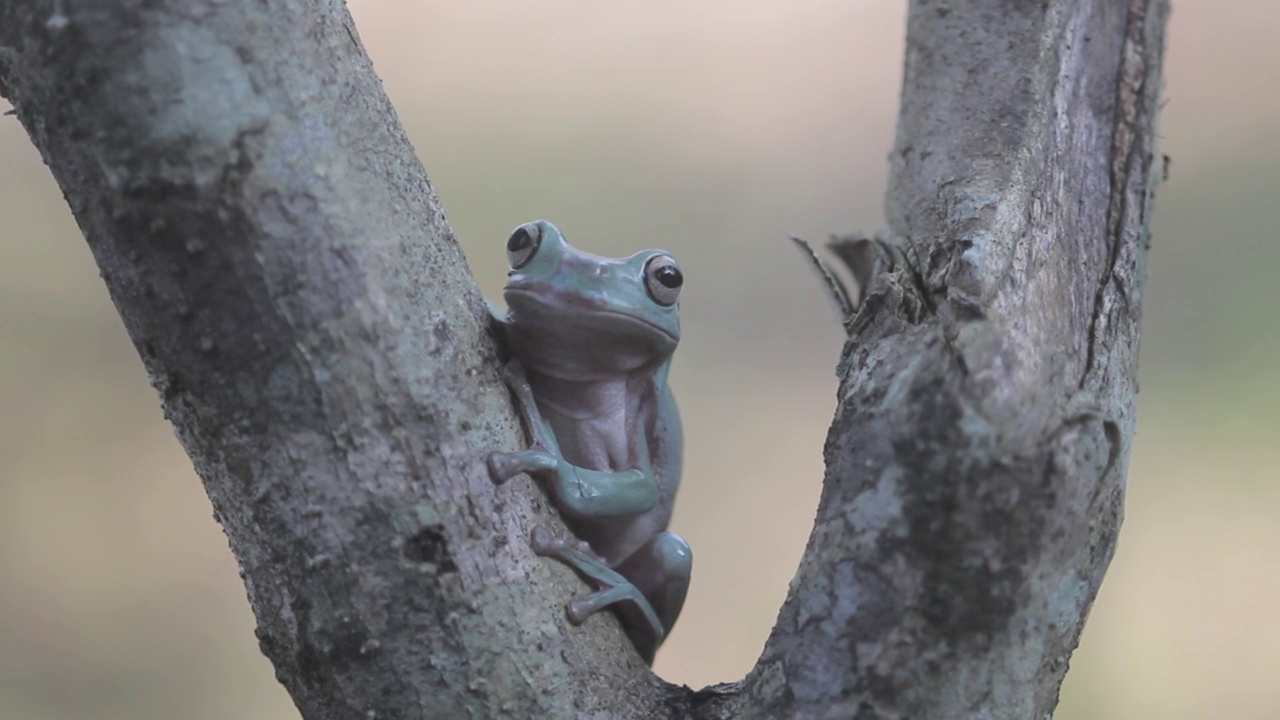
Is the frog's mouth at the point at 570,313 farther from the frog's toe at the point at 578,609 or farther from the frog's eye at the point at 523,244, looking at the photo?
the frog's toe at the point at 578,609

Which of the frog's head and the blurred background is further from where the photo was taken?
the blurred background

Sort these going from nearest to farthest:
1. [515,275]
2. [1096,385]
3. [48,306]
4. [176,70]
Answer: [176,70], [1096,385], [515,275], [48,306]

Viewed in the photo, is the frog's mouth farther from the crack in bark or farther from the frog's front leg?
the crack in bark

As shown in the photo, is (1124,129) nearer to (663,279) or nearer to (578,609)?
(663,279)

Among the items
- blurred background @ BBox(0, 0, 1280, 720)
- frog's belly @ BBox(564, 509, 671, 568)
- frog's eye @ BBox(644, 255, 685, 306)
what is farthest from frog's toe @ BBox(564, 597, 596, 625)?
blurred background @ BBox(0, 0, 1280, 720)

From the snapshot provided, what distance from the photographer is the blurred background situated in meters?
2.83

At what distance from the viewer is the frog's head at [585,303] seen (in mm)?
1382

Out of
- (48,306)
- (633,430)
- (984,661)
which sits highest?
(48,306)

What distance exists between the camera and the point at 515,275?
142 cm

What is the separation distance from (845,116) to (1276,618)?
6.39ft

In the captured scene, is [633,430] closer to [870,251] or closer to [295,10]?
[870,251]

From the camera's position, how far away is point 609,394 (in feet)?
5.04

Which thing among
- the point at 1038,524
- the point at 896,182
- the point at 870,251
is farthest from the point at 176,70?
the point at 870,251

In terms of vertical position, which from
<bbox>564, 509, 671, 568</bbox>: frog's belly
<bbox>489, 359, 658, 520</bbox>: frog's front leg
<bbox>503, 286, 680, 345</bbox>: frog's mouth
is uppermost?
<bbox>503, 286, 680, 345</bbox>: frog's mouth
